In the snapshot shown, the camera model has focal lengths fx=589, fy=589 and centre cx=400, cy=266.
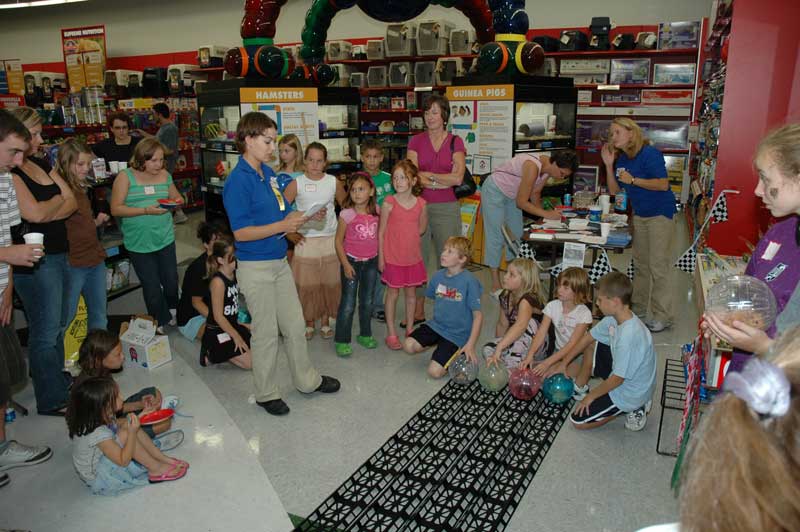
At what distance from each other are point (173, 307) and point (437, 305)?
223cm

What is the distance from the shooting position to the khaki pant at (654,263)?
4.37 metres

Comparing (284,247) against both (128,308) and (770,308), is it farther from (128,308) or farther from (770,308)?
(128,308)

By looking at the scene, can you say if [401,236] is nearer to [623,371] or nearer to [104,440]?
[623,371]

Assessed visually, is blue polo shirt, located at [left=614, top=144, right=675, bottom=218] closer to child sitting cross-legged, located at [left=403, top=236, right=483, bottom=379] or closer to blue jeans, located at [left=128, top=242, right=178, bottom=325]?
child sitting cross-legged, located at [left=403, top=236, right=483, bottom=379]

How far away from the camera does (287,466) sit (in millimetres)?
2877

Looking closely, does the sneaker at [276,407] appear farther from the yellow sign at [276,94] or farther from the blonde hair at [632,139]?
the yellow sign at [276,94]

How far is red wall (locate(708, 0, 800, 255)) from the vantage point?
14.6 feet

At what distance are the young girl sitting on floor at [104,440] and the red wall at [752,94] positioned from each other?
4207 millimetres

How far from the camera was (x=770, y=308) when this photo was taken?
1.94m

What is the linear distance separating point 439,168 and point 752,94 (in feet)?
8.43

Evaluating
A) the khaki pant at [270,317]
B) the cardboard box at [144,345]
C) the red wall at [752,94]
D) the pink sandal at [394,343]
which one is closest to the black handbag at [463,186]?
the pink sandal at [394,343]

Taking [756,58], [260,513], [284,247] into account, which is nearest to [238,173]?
[284,247]

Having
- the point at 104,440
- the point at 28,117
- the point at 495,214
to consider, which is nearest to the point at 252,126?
the point at 28,117

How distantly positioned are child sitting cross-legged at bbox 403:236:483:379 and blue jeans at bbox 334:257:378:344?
47cm
